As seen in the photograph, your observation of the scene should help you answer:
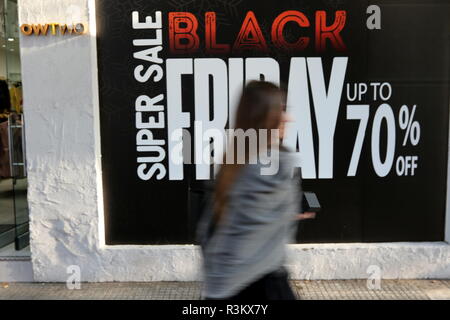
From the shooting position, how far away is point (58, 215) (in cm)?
466

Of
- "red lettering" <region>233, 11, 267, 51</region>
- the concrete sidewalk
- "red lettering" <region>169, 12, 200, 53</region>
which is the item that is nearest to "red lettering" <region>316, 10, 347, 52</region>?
"red lettering" <region>233, 11, 267, 51</region>

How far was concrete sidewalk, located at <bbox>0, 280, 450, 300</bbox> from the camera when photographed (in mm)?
4402

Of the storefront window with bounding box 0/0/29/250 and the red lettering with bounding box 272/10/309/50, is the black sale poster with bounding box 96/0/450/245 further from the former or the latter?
the storefront window with bounding box 0/0/29/250

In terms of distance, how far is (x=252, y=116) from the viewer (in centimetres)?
194

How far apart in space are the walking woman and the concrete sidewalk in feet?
8.48

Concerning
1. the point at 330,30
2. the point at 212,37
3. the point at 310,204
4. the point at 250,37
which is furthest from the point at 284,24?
the point at 310,204

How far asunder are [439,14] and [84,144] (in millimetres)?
4071

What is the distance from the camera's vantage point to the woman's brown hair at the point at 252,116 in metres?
1.91

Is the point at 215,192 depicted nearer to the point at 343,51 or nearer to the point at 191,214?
the point at 191,214

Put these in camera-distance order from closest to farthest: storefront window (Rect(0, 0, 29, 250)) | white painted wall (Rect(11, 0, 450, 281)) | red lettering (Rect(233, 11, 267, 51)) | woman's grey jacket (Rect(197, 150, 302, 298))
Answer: woman's grey jacket (Rect(197, 150, 302, 298)), white painted wall (Rect(11, 0, 450, 281)), red lettering (Rect(233, 11, 267, 51)), storefront window (Rect(0, 0, 29, 250))

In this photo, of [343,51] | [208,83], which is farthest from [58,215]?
[343,51]

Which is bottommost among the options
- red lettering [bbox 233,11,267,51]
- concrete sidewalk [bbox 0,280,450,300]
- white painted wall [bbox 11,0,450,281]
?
concrete sidewalk [bbox 0,280,450,300]

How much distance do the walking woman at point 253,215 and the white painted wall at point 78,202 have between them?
2.82 metres

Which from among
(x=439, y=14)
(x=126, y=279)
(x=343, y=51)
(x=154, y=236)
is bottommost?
(x=126, y=279)
